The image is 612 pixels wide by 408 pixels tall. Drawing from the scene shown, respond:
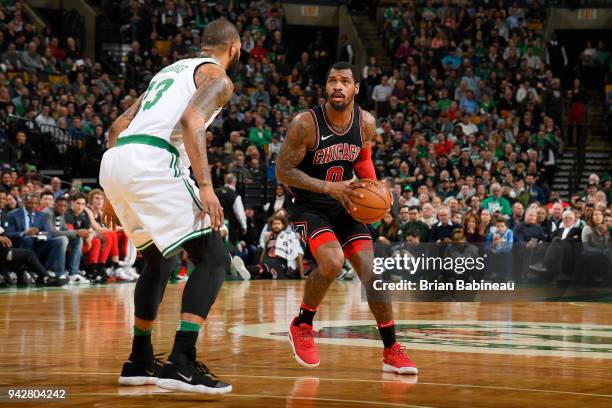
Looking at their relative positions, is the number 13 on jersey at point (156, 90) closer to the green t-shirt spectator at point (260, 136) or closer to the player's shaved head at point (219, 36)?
the player's shaved head at point (219, 36)

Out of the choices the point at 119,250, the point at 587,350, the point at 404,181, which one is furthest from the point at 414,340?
the point at 404,181

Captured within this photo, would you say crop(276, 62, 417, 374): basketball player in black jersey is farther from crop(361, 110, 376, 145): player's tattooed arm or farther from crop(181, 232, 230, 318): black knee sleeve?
crop(181, 232, 230, 318): black knee sleeve

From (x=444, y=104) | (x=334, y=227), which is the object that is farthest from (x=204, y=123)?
(x=444, y=104)

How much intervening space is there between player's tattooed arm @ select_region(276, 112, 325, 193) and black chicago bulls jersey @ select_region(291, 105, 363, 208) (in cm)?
5

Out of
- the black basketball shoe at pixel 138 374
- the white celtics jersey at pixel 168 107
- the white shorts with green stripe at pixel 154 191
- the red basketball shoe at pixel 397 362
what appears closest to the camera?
the white shorts with green stripe at pixel 154 191

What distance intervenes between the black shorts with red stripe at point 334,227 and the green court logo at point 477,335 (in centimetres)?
127

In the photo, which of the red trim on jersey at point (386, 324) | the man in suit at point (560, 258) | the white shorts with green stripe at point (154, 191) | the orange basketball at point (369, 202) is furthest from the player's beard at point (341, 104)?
the man in suit at point (560, 258)

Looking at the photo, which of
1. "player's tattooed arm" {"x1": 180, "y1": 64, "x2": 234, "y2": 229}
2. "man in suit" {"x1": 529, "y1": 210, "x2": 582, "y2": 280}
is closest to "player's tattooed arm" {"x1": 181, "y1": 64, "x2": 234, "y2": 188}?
"player's tattooed arm" {"x1": 180, "y1": 64, "x2": 234, "y2": 229}

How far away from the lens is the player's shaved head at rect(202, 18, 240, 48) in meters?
6.12

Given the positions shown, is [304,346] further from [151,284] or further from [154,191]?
[154,191]

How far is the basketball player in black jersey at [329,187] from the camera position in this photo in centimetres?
710

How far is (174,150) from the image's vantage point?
597 cm

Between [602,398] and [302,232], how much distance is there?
2.45m

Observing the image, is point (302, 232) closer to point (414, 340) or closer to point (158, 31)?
point (414, 340)
